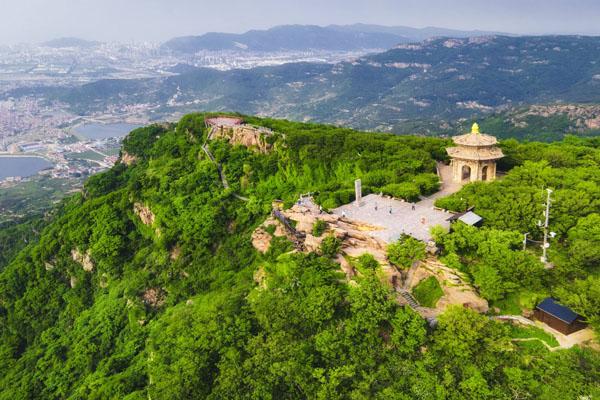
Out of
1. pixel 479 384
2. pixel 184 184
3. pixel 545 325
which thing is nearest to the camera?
pixel 479 384

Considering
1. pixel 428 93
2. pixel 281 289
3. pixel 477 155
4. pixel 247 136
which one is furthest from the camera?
pixel 428 93

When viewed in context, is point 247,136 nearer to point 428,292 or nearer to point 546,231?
point 428,292

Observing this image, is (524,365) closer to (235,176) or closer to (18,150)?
(235,176)

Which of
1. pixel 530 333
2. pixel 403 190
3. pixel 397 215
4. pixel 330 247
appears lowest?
pixel 530 333

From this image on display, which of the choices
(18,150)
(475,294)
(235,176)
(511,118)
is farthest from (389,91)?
(475,294)

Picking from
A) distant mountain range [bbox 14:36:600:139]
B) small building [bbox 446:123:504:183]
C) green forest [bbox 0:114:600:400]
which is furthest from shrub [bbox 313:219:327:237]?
distant mountain range [bbox 14:36:600:139]

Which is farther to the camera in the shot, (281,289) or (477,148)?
(477,148)

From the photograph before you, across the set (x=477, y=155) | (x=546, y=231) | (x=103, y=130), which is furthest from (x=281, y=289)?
(x=103, y=130)

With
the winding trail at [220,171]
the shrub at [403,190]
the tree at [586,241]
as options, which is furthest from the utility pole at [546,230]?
the winding trail at [220,171]
